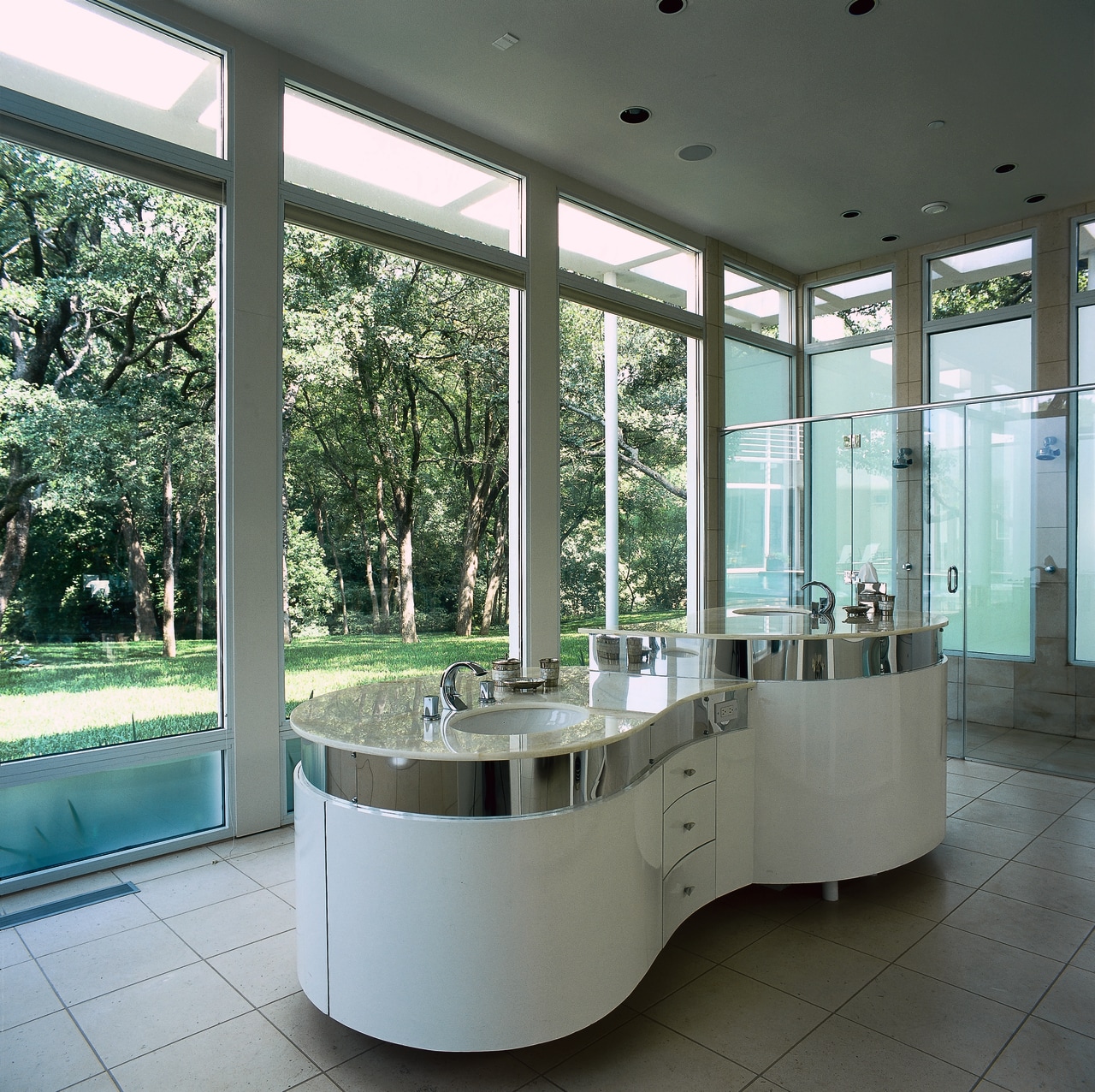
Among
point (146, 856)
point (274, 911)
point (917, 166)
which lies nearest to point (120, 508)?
point (146, 856)

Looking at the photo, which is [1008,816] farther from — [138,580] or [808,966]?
[138,580]

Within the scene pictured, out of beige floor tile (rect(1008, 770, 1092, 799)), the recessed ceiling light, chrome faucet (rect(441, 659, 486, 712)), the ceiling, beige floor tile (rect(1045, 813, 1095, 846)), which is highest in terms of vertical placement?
the recessed ceiling light

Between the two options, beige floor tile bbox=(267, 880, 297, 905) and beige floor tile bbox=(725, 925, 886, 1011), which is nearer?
beige floor tile bbox=(725, 925, 886, 1011)

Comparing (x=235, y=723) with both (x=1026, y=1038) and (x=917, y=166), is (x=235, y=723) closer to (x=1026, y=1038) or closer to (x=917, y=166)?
(x=1026, y=1038)

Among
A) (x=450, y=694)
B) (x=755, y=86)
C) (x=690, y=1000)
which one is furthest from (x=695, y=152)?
(x=690, y=1000)

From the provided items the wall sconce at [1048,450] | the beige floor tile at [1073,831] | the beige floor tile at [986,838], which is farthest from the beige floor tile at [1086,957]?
the wall sconce at [1048,450]

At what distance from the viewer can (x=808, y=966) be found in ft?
7.07

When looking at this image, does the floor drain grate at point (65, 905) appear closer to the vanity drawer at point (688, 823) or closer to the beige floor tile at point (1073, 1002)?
the vanity drawer at point (688, 823)

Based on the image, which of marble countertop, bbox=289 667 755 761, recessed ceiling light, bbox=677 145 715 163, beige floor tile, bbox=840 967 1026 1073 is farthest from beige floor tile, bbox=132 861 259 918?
recessed ceiling light, bbox=677 145 715 163

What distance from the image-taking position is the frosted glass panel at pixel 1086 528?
4.26 meters

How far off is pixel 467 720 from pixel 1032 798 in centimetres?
310

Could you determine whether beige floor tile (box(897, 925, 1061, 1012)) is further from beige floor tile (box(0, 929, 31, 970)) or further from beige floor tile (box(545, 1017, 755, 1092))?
beige floor tile (box(0, 929, 31, 970))

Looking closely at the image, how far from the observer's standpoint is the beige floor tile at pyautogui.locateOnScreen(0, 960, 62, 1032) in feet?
6.28

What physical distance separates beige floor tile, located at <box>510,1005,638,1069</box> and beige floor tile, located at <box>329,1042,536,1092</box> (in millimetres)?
29
